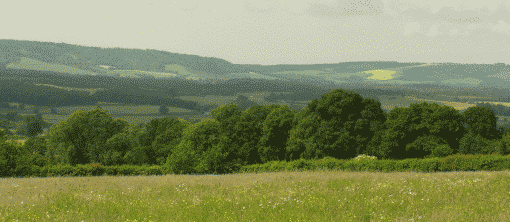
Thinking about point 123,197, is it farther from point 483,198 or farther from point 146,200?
point 483,198

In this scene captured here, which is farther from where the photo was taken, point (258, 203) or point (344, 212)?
point (258, 203)

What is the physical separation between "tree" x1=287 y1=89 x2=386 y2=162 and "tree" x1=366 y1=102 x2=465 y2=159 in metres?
Answer: 1.90

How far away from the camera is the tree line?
54.7 metres

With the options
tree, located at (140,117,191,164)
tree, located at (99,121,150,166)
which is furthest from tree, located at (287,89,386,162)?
tree, located at (99,121,150,166)

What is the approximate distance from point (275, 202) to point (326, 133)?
42.5 meters

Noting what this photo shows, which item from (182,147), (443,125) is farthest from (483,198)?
(443,125)

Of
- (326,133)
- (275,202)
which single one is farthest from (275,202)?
(326,133)

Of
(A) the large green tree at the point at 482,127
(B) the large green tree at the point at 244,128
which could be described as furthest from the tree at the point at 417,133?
(B) the large green tree at the point at 244,128

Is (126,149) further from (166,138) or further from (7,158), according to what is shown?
(7,158)

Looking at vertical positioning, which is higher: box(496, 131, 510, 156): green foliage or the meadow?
the meadow

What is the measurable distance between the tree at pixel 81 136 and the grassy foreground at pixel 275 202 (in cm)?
5600

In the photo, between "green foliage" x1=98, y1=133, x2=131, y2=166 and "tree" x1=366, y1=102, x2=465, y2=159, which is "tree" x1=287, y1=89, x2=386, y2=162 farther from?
"green foliage" x1=98, y1=133, x2=131, y2=166

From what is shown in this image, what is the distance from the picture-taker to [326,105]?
56875 mm

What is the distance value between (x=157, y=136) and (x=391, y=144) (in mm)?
34199
